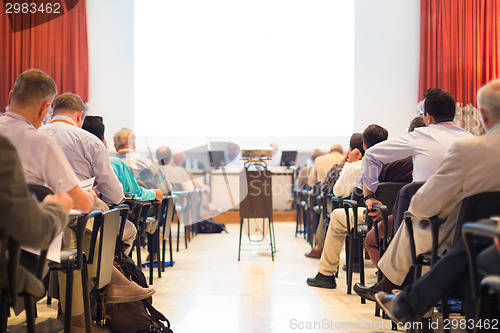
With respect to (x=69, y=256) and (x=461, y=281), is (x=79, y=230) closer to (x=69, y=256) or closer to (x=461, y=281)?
(x=69, y=256)

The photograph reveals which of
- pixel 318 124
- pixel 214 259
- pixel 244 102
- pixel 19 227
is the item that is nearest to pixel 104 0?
pixel 244 102

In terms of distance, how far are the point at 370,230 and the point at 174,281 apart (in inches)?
72.7

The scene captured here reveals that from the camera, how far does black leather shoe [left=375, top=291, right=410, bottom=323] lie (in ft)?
7.52

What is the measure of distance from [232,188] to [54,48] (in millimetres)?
4448

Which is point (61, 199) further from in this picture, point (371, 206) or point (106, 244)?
point (371, 206)

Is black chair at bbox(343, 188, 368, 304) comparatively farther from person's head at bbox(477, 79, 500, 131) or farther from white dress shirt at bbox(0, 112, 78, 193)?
white dress shirt at bbox(0, 112, 78, 193)

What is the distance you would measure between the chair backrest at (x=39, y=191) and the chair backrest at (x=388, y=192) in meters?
2.08

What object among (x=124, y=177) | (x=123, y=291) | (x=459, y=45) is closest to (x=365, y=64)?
(x=459, y=45)

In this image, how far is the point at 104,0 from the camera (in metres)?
10.9

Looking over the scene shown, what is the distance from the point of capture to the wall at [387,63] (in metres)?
10.8

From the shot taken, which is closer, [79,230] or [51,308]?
[79,230]

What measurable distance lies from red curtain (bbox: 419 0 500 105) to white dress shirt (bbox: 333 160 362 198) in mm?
6746

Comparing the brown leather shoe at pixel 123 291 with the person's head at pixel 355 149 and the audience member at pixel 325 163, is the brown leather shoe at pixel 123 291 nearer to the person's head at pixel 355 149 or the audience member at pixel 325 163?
the person's head at pixel 355 149

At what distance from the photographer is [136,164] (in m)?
5.21
